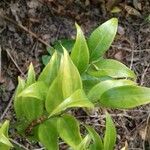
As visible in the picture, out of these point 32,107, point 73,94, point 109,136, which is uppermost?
point 73,94

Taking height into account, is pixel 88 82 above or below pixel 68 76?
→ below

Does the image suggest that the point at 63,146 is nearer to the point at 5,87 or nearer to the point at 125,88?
the point at 5,87

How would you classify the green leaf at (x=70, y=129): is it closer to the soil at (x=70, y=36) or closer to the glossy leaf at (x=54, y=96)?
the glossy leaf at (x=54, y=96)

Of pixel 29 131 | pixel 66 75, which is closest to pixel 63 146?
pixel 29 131

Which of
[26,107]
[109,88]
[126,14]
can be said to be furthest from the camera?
[126,14]

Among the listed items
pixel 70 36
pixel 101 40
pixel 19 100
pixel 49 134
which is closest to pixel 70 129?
pixel 49 134

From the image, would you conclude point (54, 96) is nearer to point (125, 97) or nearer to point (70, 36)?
point (125, 97)
